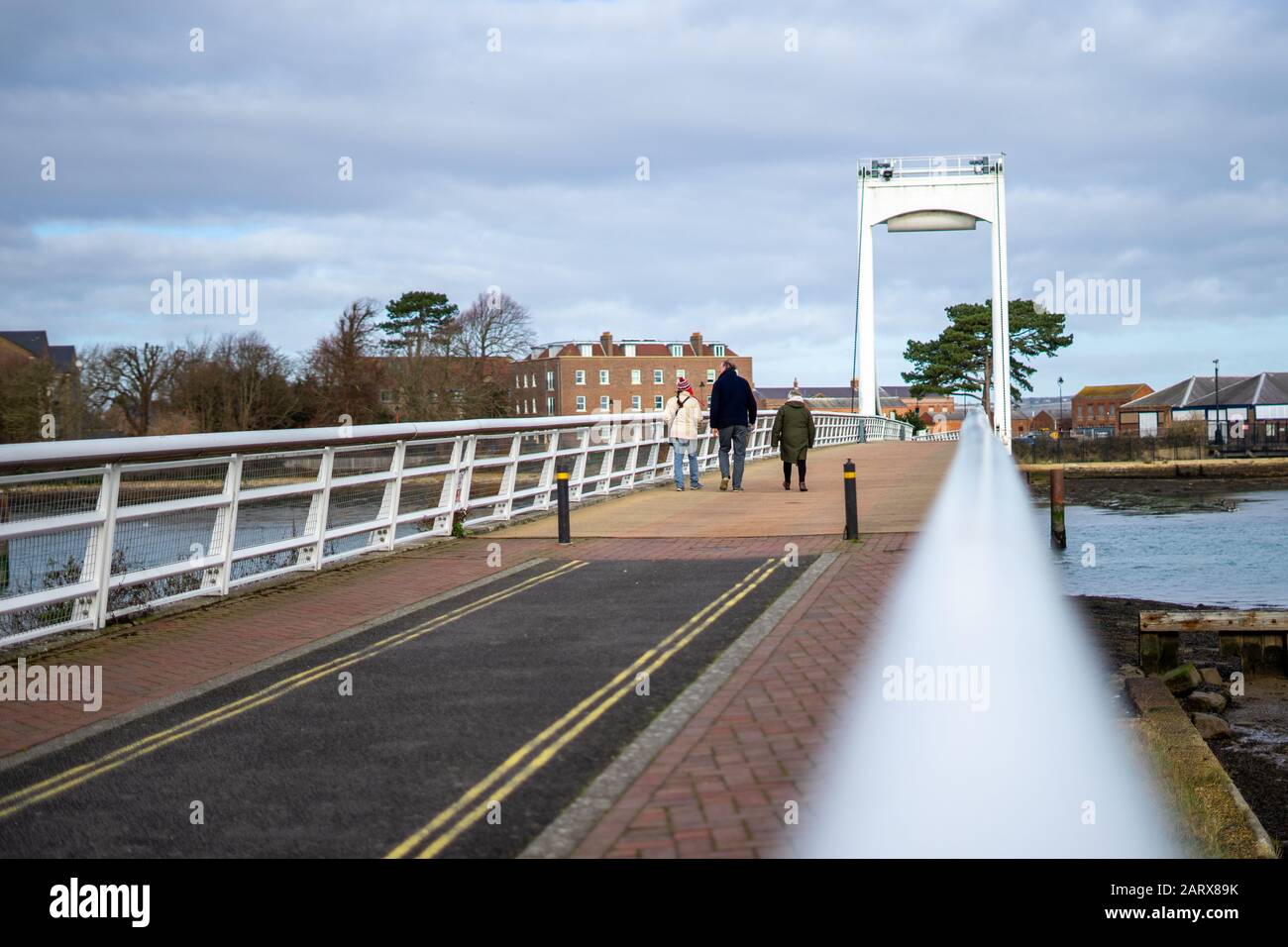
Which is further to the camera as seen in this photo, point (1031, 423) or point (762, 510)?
point (1031, 423)

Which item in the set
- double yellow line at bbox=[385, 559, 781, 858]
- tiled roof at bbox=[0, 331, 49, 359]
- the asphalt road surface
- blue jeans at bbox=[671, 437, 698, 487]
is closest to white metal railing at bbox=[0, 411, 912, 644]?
the asphalt road surface

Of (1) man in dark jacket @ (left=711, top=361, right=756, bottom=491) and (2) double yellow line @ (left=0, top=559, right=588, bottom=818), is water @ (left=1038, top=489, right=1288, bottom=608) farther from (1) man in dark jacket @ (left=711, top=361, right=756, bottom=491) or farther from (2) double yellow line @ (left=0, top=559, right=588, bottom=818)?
(2) double yellow line @ (left=0, top=559, right=588, bottom=818)

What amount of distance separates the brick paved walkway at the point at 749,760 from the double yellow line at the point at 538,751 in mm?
517

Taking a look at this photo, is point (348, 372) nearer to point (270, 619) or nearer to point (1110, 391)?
point (270, 619)

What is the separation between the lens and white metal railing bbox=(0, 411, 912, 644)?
8.51 meters

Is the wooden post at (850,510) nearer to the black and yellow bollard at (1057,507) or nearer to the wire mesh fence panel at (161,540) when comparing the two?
the wire mesh fence panel at (161,540)

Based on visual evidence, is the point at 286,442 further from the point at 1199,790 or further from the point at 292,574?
the point at 1199,790

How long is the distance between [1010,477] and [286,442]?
38.6ft

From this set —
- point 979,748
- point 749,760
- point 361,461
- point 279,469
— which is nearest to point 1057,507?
point 361,461

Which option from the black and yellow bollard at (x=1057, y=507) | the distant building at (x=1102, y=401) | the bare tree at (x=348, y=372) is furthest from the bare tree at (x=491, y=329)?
the distant building at (x=1102, y=401)

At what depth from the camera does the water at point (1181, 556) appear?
26.4 metres

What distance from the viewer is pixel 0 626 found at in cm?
838

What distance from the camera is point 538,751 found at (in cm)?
600

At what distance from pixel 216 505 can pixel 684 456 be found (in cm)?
1212
